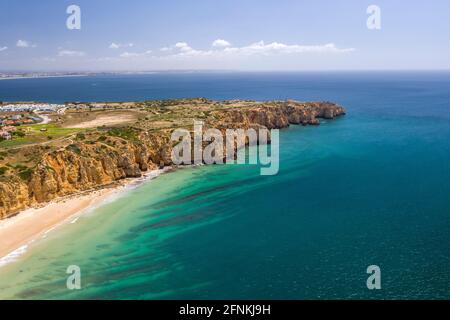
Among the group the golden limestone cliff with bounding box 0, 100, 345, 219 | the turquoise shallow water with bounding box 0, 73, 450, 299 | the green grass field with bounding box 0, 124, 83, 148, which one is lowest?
the turquoise shallow water with bounding box 0, 73, 450, 299

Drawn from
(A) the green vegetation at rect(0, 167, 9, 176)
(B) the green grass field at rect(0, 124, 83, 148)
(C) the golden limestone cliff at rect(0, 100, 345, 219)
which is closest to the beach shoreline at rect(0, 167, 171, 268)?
(C) the golden limestone cliff at rect(0, 100, 345, 219)

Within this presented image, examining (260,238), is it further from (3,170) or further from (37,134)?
(37,134)

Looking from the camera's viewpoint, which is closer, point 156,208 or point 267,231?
point 267,231

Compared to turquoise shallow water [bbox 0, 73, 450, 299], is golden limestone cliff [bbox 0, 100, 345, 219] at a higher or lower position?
higher

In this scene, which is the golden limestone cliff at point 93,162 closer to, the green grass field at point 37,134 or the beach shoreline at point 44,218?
the beach shoreline at point 44,218

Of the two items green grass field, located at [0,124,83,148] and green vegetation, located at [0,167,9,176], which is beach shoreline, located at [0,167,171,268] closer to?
green vegetation, located at [0,167,9,176]

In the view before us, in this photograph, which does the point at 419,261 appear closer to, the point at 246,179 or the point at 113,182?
the point at 246,179

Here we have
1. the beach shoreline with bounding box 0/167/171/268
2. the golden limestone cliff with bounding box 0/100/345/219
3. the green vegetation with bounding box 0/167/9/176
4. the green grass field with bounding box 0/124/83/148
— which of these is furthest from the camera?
the green grass field with bounding box 0/124/83/148
